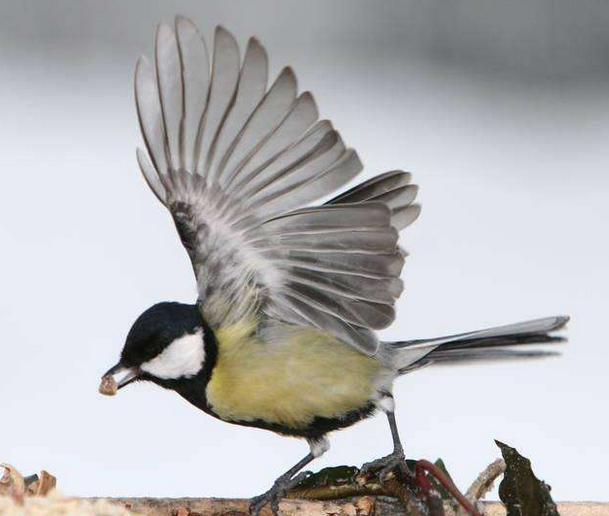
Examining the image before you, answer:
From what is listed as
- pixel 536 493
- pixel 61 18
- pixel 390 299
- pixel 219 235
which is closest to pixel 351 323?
pixel 390 299

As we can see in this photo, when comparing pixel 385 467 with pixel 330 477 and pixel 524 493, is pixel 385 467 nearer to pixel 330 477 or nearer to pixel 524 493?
pixel 330 477

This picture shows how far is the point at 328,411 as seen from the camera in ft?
4.59

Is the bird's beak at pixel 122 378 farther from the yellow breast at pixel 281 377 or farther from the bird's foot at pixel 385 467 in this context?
the bird's foot at pixel 385 467

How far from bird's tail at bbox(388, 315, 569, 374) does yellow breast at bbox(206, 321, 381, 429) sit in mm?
99

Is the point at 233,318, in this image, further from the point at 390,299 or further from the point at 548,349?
the point at 548,349

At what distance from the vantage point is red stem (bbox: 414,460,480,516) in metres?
1.18

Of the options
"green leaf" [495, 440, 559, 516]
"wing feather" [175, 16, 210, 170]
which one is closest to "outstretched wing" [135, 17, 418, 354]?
"wing feather" [175, 16, 210, 170]

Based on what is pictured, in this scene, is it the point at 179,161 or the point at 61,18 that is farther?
the point at 61,18

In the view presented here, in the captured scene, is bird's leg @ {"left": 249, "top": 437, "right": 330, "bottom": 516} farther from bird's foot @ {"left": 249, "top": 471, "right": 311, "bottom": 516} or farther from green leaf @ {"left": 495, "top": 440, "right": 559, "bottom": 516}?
green leaf @ {"left": 495, "top": 440, "right": 559, "bottom": 516}

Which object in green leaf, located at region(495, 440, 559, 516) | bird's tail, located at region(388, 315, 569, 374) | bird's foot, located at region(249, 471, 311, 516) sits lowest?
green leaf, located at region(495, 440, 559, 516)

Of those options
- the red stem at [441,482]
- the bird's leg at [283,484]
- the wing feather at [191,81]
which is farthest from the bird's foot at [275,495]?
the wing feather at [191,81]

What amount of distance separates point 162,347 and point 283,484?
19 cm

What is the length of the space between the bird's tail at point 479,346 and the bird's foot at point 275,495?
0.20m

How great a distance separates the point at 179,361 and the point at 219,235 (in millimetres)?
149
